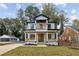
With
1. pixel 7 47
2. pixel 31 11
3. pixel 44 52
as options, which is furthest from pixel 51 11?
pixel 7 47

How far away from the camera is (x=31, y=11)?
866 cm

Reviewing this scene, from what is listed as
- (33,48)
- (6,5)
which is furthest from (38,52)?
(6,5)

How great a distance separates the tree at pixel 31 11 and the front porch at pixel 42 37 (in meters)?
0.27

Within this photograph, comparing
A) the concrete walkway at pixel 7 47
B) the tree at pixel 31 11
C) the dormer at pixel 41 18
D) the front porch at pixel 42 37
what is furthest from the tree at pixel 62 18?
the concrete walkway at pixel 7 47

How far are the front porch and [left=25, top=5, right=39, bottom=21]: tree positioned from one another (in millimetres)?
271

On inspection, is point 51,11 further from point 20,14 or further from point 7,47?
point 7,47

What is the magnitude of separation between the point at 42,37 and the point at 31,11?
1.55ft

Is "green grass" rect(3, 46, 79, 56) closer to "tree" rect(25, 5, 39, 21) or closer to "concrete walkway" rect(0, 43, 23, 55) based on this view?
"concrete walkway" rect(0, 43, 23, 55)

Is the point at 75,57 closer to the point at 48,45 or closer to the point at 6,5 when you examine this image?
the point at 48,45

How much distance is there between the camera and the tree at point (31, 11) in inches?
339

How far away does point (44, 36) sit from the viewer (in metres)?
8.70

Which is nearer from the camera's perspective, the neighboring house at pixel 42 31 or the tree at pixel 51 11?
the tree at pixel 51 11

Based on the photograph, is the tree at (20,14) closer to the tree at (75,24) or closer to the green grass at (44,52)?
the green grass at (44,52)

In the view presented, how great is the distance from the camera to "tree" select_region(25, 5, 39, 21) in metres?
8.60
